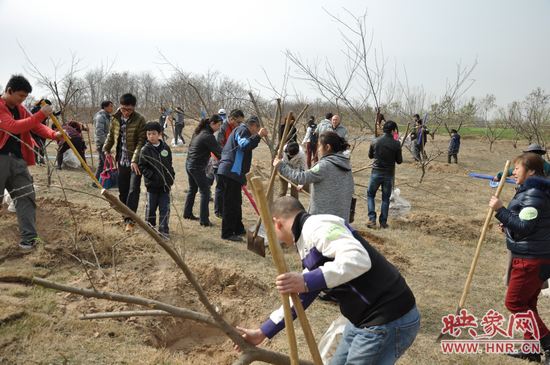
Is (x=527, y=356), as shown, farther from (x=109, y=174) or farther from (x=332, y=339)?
(x=109, y=174)

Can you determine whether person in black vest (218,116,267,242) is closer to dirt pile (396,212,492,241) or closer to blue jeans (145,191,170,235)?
blue jeans (145,191,170,235)

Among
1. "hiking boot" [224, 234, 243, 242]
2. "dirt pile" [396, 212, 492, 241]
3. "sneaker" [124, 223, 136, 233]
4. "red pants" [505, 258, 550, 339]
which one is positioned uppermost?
"red pants" [505, 258, 550, 339]

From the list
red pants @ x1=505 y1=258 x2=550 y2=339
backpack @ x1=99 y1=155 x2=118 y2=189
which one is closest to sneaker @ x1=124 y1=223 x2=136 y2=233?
backpack @ x1=99 y1=155 x2=118 y2=189

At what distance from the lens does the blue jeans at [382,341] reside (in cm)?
188

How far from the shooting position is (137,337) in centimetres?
320

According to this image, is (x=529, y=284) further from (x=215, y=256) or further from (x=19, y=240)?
(x=19, y=240)

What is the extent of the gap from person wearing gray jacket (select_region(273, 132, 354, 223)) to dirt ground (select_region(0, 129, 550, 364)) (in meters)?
0.96

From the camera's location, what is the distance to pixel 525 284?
3129 millimetres

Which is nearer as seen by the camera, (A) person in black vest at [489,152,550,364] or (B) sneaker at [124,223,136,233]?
(A) person in black vest at [489,152,550,364]

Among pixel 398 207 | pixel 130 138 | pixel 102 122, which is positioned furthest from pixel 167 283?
pixel 102 122

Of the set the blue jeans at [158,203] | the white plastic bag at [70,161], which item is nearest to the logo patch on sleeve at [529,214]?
the blue jeans at [158,203]

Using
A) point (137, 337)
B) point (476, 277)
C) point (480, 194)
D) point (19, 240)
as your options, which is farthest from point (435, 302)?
point (480, 194)

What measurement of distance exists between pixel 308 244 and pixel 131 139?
4.00 metres

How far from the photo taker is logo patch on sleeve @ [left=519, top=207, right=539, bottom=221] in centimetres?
299
